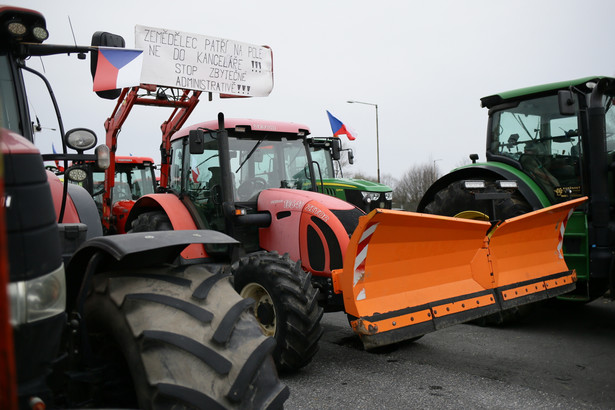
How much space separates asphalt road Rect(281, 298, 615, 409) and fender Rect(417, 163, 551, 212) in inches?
57.0

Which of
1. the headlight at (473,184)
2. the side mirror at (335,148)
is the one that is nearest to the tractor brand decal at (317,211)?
the headlight at (473,184)

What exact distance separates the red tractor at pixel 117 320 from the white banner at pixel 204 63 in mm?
3341

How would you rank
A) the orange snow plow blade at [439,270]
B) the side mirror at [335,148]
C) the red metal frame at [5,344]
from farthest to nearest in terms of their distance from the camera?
the side mirror at [335,148]
the orange snow plow blade at [439,270]
the red metal frame at [5,344]

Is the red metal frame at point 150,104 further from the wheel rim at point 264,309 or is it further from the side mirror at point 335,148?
the wheel rim at point 264,309

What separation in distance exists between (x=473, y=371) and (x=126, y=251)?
3.41m

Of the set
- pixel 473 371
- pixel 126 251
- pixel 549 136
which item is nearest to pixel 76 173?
pixel 126 251

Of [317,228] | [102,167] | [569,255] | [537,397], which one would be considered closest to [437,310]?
[537,397]

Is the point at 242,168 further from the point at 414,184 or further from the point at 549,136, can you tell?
the point at 414,184

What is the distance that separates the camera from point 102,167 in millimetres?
2578

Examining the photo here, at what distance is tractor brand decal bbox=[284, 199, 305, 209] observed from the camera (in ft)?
16.0

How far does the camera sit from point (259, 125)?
5449mm

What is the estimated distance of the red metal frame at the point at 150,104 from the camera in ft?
28.3

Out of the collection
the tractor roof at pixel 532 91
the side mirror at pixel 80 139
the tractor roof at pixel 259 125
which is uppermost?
the tractor roof at pixel 532 91

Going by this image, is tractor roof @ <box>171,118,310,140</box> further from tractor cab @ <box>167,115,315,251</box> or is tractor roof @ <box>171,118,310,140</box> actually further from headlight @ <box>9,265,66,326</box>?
headlight @ <box>9,265,66,326</box>
